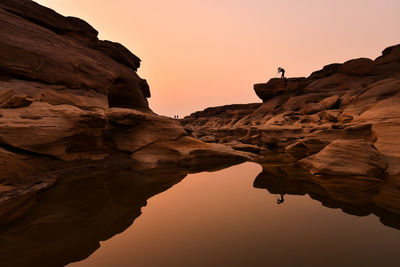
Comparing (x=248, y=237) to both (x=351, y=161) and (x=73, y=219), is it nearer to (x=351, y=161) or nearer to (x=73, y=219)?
(x=73, y=219)

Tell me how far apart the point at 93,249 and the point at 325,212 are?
4375 mm

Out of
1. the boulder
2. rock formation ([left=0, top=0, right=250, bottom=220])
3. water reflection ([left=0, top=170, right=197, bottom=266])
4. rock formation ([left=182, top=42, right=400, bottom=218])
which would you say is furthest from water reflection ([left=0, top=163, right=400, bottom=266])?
rock formation ([left=0, top=0, right=250, bottom=220])

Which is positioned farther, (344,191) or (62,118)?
(62,118)

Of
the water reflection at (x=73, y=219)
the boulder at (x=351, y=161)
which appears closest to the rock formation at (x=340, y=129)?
the boulder at (x=351, y=161)

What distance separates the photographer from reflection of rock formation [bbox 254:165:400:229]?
13.3 ft

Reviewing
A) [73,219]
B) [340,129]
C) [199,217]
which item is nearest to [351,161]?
[340,129]

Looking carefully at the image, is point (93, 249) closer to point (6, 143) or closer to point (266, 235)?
point (266, 235)

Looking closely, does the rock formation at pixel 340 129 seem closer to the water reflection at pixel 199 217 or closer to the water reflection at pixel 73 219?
the water reflection at pixel 199 217

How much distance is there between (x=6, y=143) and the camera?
5.56m

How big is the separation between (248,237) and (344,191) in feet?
12.0

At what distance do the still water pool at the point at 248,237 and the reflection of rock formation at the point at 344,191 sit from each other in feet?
1.11

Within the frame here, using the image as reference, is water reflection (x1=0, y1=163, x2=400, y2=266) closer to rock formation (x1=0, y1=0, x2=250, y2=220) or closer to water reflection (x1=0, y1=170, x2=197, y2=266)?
water reflection (x1=0, y1=170, x2=197, y2=266)

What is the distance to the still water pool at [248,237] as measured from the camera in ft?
8.57

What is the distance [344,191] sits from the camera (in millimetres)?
5180
